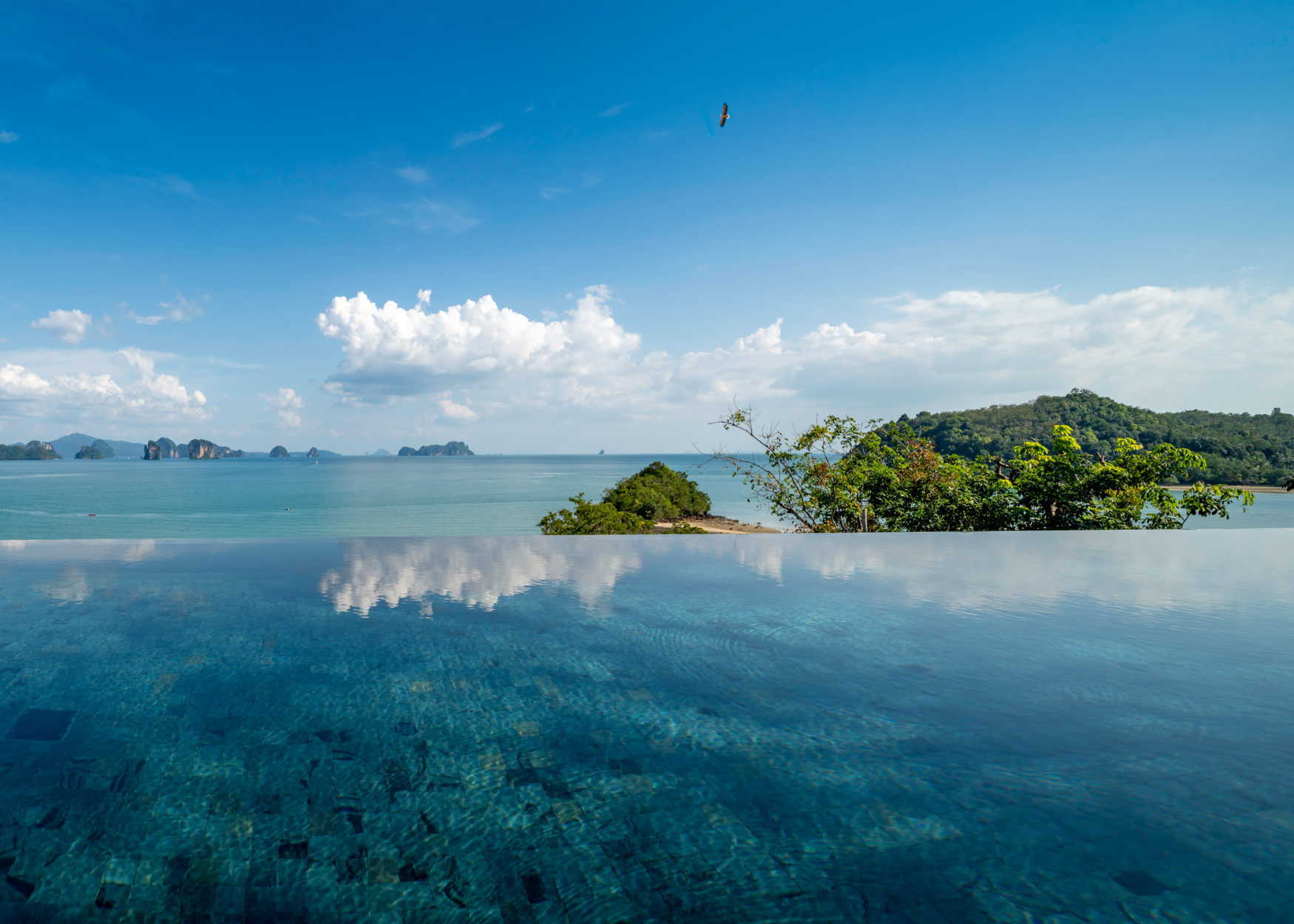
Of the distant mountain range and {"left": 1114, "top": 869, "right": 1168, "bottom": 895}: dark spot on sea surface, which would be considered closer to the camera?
{"left": 1114, "top": 869, "right": 1168, "bottom": 895}: dark spot on sea surface

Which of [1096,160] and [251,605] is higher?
[1096,160]

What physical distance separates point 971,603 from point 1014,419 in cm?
1418

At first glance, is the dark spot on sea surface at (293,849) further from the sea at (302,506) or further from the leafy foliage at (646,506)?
the leafy foliage at (646,506)

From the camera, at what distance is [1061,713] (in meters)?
1.60

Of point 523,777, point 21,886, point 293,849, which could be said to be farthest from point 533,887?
point 21,886

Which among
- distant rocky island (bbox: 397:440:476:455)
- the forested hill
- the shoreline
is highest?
distant rocky island (bbox: 397:440:476:455)

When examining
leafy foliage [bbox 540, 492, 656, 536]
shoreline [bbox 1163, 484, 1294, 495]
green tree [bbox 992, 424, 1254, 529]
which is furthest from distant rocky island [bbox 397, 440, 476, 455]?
green tree [bbox 992, 424, 1254, 529]

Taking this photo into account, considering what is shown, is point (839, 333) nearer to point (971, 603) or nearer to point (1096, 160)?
point (1096, 160)

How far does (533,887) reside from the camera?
931 millimetres

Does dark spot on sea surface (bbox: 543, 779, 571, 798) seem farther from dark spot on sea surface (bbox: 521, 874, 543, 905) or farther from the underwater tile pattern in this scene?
dark spot on sea surface (bbox: 521, 874, 543, 905)

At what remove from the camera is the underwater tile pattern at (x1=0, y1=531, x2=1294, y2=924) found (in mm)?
925

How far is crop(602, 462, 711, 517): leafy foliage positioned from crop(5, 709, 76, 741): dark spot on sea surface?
22.3m

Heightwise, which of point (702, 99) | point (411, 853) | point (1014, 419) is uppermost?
point (702, 99)

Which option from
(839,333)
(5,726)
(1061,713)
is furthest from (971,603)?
(839,333)
